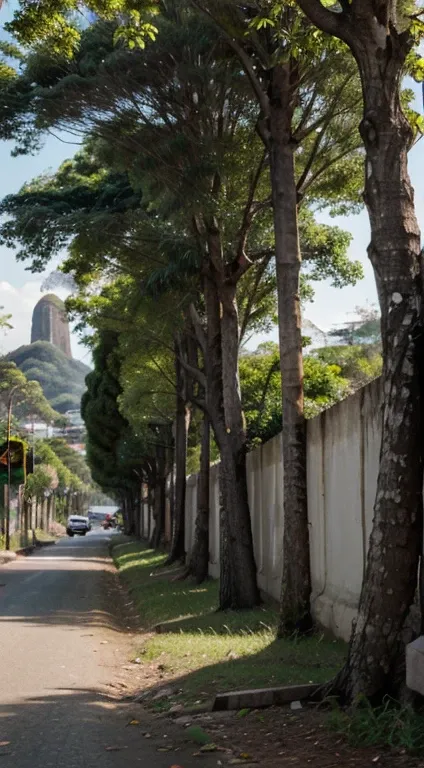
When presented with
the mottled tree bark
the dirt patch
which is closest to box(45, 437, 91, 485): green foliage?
the dirt patch

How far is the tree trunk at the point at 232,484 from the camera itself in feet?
51.7

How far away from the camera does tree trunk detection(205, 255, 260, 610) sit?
51.7ft

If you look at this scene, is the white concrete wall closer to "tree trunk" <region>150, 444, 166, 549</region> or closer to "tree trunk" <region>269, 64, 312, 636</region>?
"tree trunk" <region>269, 64, 312, 636</region>

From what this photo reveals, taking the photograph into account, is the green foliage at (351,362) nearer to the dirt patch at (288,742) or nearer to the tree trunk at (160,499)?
the tree trunk at (160,499)

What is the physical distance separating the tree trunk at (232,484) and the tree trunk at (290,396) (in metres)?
3.70

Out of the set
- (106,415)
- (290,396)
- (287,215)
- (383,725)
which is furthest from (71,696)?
(106,415)

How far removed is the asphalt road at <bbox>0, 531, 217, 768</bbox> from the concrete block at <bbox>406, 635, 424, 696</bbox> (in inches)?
54.9

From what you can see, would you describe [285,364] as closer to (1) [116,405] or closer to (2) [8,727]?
(2) [8,727]

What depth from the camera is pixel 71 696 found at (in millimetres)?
9141

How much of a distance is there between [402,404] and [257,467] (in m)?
11.1

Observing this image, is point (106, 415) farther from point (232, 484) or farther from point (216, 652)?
point (216, 652)

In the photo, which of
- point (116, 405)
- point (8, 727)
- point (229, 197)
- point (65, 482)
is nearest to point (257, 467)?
point (229, 197)

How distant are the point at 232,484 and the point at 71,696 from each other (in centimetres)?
716

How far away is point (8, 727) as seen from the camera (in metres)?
7.55
